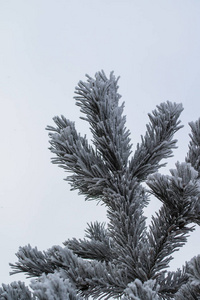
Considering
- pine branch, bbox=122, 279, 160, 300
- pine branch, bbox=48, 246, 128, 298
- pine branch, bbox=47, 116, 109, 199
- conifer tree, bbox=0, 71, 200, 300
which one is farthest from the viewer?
pine branch, bbox=47, 116, 109, 199

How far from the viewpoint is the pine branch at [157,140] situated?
1.68m

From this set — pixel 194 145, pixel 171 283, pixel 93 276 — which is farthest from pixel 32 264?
pixel 194 145

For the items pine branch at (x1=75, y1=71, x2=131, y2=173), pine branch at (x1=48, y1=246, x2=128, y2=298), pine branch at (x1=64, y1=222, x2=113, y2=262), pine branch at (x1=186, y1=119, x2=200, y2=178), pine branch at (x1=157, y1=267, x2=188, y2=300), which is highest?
pine branch at (x1=75, y1=71, x2=131, y2=173)

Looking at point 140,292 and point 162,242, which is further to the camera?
point 162,242

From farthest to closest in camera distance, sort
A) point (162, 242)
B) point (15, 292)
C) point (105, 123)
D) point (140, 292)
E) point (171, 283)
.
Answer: point (105, 123), point (171, 283), point (162, 242), point (15, 292), point (140, 292)

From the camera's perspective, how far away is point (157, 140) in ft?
5.55

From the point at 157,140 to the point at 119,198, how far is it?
346 mm

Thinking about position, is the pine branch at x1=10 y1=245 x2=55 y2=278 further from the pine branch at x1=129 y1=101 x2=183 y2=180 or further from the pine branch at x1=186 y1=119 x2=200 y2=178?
the pine branch at x1=186 y1=119 x2=200 y2=178

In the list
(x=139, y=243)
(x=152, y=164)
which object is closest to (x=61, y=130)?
(x=152, y=164)

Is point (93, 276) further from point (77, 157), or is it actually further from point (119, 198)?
point (77, 157)

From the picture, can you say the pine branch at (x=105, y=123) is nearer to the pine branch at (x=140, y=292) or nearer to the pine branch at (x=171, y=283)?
the pine branch at (x=171, y=283)

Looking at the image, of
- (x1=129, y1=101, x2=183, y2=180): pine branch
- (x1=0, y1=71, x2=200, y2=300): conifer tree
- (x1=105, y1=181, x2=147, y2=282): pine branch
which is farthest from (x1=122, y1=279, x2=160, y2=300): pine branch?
(x1=129, y1=101, x2=183, y2=180): pine branch

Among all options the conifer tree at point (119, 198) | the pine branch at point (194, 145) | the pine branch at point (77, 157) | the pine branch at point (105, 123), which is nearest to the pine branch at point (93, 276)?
the conifer tree at point (119, 198)

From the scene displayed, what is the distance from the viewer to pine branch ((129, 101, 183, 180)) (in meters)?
1.68
